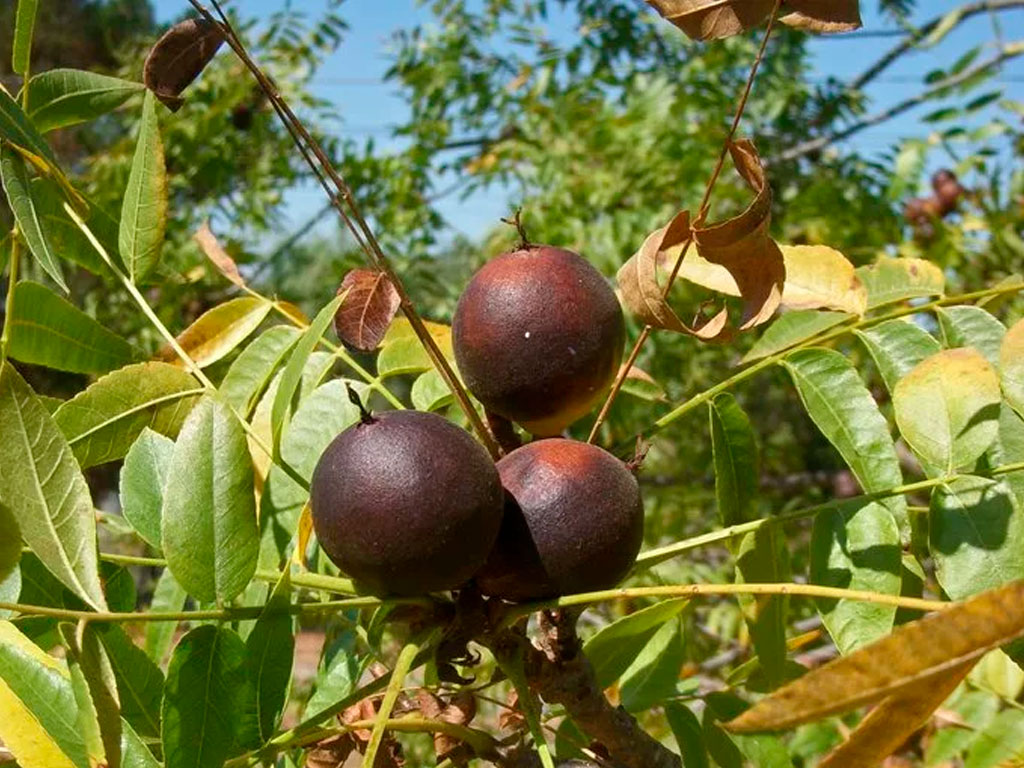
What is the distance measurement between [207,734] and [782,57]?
455cm

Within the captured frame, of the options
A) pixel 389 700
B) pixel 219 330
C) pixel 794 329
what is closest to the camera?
pixel 389 700

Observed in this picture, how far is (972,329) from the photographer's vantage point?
1.24 m

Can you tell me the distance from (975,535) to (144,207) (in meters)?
0.93

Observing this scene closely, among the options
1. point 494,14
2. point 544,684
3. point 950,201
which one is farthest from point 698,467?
point 544,684

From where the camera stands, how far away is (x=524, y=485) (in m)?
1.04

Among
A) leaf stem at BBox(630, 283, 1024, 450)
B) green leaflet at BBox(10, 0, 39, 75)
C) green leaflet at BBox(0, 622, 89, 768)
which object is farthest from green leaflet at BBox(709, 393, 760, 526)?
green leaflet at BBox(10, 0, 39, 75)

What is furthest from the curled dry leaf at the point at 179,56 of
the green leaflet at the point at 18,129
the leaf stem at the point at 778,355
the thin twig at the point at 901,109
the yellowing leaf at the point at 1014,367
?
the thin twig at the point at 901,109

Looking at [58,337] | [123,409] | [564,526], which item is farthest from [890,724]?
[58,337]

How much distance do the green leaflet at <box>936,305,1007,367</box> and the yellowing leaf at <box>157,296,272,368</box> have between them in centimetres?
84

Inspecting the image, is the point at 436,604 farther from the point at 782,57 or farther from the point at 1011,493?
the point at 782,57

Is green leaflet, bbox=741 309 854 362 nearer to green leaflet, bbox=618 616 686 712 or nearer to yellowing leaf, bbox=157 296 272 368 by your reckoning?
green leaflet, bbox=618 616 686 712

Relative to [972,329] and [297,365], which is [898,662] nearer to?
[297,365]

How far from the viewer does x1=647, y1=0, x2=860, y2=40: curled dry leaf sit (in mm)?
1020

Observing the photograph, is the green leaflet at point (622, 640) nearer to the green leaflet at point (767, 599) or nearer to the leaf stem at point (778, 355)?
the green leaflet at point (767, 599)
